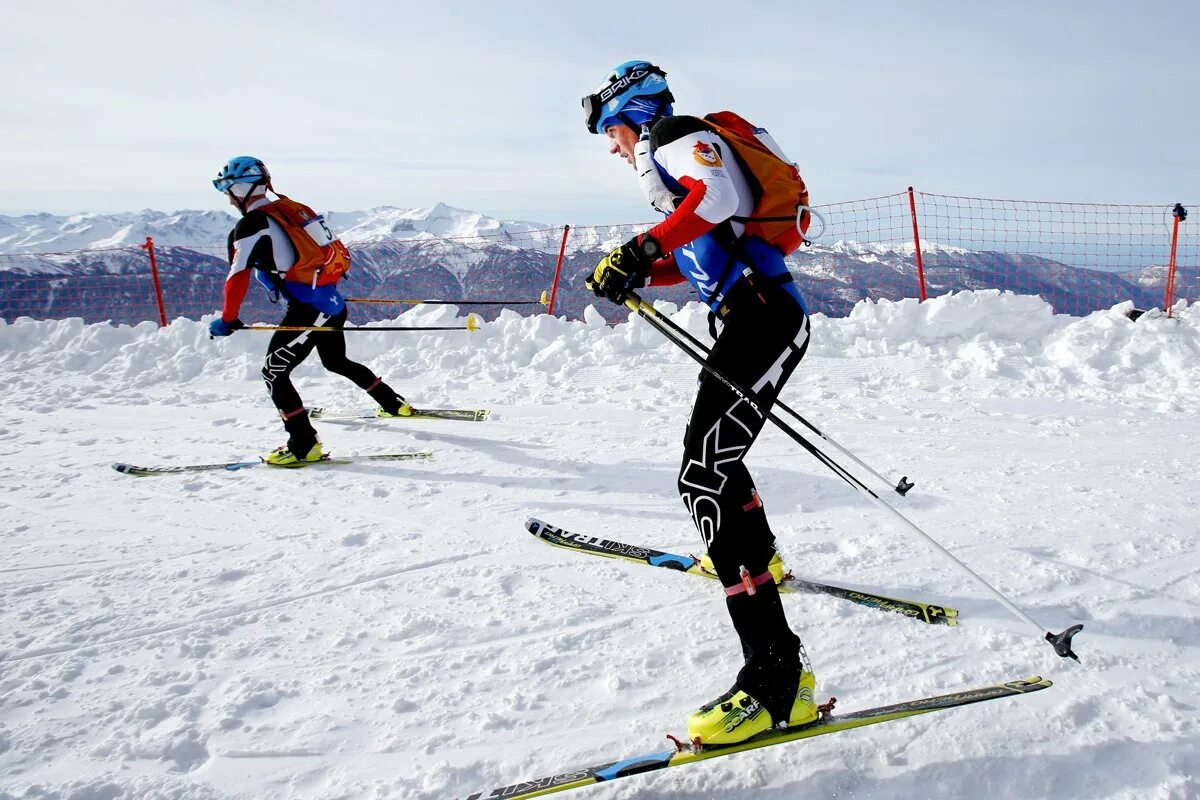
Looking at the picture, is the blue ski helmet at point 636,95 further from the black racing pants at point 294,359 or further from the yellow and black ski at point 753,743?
the black racing pants at point 294,359

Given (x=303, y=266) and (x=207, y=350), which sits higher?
(x=303, y=266)

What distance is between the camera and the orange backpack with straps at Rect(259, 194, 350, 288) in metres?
5.91

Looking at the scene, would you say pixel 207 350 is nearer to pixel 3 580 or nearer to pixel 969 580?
pixel 3 580

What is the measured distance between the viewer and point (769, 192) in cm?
267

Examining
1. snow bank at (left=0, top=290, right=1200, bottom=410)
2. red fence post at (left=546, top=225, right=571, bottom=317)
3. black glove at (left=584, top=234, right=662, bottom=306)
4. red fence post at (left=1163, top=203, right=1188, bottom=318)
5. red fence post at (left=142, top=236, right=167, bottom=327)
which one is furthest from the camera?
red fence post at (left=546, top=225, right=571, bottom=317)

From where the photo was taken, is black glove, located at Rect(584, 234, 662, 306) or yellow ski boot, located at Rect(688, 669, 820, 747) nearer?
yellow ski boot, located at Rect(688, 669, 820, 747)

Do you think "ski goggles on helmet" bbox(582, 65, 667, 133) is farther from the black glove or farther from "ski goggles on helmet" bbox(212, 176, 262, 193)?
"ski goggles on helmet" bbox(212, 176, 262, 193)

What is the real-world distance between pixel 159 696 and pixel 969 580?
3.87m

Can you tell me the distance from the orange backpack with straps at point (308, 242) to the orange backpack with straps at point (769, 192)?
175 inches

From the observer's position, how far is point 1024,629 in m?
3.11

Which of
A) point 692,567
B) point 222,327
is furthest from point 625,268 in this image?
point 222,327

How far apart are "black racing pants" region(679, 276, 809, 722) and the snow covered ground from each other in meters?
0.41

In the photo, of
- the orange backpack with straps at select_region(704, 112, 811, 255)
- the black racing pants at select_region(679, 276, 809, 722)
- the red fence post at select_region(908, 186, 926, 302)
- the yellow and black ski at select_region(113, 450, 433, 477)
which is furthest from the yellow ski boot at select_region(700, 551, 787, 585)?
the red fence post at select_region(908, 186, 926, 302)

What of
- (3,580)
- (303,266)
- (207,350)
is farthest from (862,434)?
(207,350)
